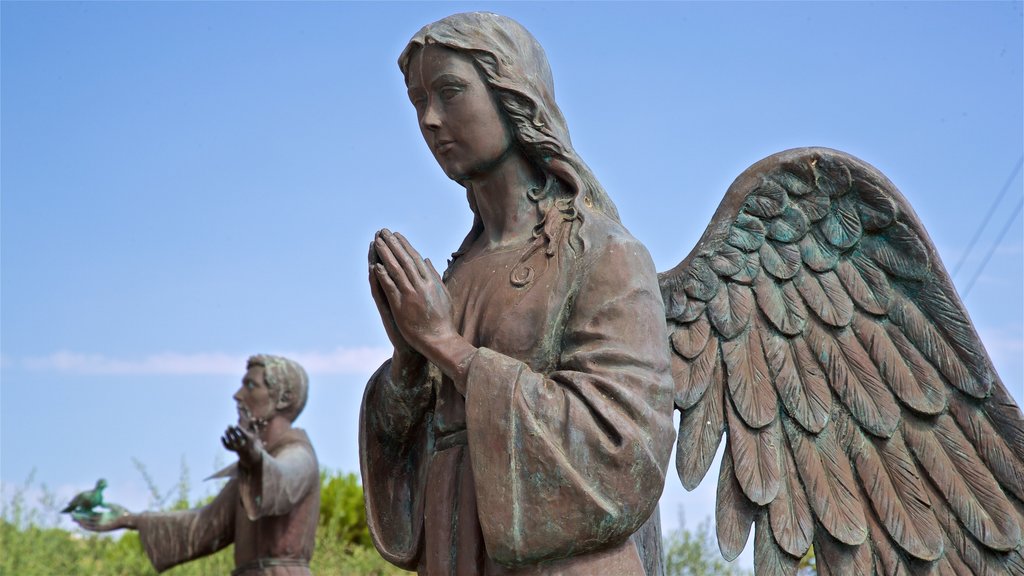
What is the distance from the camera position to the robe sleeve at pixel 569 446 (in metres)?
3.41

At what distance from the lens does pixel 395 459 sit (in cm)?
402

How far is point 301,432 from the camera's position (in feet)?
29.4

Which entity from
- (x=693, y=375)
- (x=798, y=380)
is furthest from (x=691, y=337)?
(x=798, y=380)

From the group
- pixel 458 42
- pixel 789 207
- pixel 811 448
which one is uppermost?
pixel 458 42

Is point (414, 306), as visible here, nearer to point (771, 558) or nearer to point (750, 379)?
point (750, 379)

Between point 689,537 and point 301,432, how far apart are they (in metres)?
3.09

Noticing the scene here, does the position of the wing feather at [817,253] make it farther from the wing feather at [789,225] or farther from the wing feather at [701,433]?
the wing feather at [701,433]

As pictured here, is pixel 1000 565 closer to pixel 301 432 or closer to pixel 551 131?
pixel 551 131

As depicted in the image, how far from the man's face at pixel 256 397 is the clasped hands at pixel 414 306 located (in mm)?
5400

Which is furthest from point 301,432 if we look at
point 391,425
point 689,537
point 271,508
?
point 391,425

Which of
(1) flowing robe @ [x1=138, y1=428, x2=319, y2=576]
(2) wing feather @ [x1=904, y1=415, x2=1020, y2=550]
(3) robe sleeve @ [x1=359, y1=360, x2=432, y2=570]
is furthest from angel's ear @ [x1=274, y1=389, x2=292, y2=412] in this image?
(2) wing feather @ [x1=904, y1=415, x2=1020, y2=550]

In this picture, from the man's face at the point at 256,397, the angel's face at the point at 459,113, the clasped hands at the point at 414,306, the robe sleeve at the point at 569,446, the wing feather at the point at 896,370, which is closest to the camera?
the robe sleeve at the point at 569,446

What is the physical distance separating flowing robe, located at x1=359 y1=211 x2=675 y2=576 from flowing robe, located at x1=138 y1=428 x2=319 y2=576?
4.51 meters

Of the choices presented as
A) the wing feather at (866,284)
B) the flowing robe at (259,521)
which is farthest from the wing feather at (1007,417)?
the flowing robe at (259,521)
